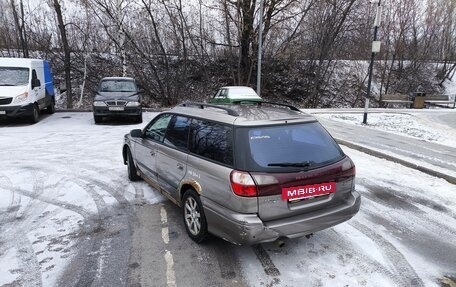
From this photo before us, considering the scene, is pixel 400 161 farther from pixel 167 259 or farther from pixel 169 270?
pixel 169 270

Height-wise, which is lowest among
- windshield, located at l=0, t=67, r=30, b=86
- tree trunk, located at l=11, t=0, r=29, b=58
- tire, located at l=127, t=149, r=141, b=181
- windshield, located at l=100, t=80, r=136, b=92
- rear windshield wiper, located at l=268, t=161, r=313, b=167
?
tire, located at l=127, t=149, r=141, b=181

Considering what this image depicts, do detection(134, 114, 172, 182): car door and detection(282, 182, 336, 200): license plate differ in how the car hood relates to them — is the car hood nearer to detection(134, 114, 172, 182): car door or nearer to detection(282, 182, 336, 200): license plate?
detection(134, 114, 172, 182): car door

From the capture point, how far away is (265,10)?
23062 millimetres

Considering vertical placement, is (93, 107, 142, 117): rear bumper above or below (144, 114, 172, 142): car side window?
below

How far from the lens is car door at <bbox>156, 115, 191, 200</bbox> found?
431 centimetres

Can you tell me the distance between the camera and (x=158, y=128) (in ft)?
17.1

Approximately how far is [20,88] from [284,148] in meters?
11.7

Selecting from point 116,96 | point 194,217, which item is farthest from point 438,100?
point 194,217

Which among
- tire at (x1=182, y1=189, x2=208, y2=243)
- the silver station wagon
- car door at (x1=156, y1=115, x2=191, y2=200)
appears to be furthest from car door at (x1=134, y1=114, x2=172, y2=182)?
tire at (x1=182, y1=189, x2=208, y2=243)

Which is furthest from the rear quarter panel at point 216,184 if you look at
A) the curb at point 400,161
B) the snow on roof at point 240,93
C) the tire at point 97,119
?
the snow on roof at point 240,93

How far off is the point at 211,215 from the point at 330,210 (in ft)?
4.18

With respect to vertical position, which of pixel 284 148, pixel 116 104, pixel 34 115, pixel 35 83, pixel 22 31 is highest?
pixel 22 31

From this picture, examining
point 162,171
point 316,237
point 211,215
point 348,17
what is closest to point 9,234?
point 162,171

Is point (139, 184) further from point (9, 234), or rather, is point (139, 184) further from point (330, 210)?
point (330, 210)
